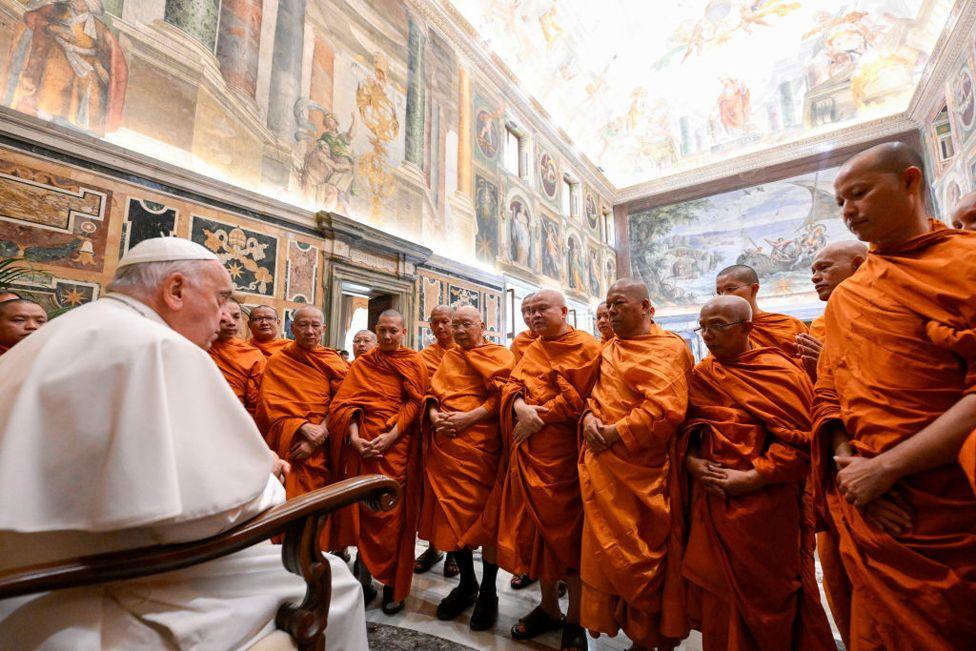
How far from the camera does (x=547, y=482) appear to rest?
2.61 meters

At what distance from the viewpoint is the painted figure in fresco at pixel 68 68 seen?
13.6ft

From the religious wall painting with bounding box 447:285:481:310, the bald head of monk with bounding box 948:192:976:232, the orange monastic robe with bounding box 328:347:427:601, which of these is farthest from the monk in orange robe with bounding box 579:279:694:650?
the religious wall painting with bounding box 447:285:481:310

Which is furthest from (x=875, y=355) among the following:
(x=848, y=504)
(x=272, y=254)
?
(x=272, y=254)

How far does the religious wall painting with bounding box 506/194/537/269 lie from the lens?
476 inches

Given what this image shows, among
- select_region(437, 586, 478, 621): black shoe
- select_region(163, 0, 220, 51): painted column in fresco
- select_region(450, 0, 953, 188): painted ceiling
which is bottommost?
select_region(437, 586, 478, 621): black shoe

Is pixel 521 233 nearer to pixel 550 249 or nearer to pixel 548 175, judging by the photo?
pixel 550 249

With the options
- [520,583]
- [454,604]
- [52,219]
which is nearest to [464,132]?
[52,219]

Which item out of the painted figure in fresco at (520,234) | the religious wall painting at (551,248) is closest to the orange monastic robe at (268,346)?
the painted figure in fresco at (520,234)

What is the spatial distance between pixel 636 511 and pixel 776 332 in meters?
1.43

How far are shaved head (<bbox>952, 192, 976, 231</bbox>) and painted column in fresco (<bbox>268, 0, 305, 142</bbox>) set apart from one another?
734cm

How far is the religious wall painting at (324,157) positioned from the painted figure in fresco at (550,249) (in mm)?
7398

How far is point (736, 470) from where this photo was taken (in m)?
2.01

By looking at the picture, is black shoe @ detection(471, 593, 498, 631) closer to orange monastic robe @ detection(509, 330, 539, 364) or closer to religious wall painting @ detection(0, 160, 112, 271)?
orange monastic robe @ detection(509, 330, 539, 364)

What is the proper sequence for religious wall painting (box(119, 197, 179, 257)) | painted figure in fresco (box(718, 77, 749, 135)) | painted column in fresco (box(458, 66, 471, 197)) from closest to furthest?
religious wall painting (box(119, 197, 179, 257)), painted column in fresco (box(458, 66, 471, 197)), painted figure in fresco (box(718, 77, 749, 135))
